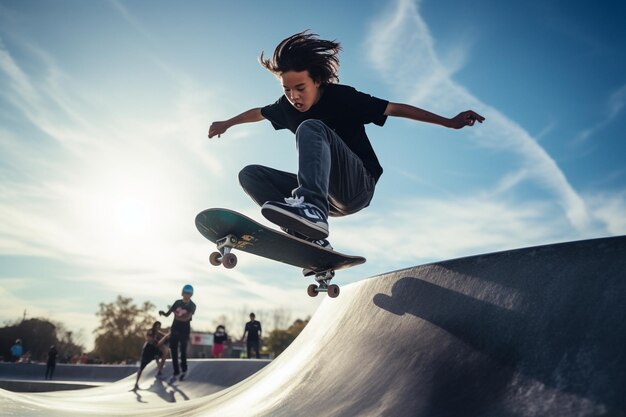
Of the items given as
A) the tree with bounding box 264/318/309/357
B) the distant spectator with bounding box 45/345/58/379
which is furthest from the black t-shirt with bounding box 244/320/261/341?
the tree with bounding box 264/318/309/357

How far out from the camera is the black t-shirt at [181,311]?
955cm

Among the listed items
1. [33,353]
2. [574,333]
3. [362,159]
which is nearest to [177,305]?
[362,159]

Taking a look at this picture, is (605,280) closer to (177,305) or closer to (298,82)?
(298,82)

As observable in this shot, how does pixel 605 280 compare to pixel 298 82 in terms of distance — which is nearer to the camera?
pixel 605 280

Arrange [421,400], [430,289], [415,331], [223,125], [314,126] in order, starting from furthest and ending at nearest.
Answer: [223,125], [314,126], [430,289], [415,331], [421,400]

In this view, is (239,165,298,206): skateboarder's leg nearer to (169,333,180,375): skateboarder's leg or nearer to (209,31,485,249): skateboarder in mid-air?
(209,31,485,249): skateboarder in mid-air

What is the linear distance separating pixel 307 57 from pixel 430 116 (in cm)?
111

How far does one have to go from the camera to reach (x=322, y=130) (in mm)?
3387

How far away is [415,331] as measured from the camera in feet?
8.24

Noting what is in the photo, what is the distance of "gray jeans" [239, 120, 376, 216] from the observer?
3256 millimetres

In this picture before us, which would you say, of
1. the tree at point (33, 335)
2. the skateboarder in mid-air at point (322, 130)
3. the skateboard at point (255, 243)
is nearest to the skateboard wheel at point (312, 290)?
the skateboard at point (255, 243)

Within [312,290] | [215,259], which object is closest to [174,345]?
[312,290]

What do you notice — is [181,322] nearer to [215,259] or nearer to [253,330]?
[253,330]

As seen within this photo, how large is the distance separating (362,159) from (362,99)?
527 millimetres
